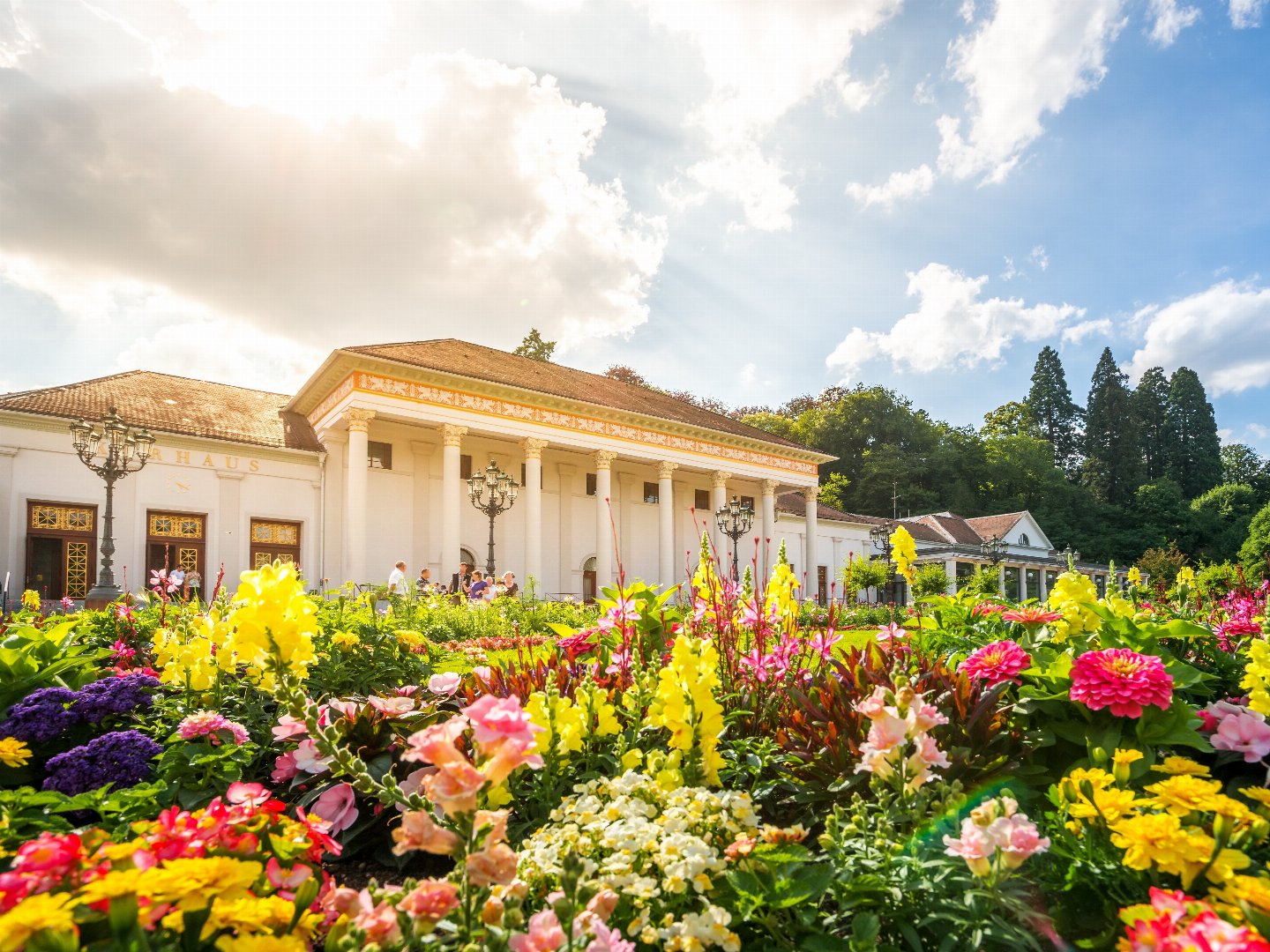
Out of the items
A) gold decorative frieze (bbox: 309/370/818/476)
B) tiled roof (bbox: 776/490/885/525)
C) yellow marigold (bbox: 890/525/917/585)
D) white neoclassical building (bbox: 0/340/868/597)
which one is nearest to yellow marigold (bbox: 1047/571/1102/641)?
yellow marigold (bbox: 890/525/917/585)

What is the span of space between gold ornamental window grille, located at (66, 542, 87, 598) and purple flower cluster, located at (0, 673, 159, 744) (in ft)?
68.5

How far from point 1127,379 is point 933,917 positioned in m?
80.2

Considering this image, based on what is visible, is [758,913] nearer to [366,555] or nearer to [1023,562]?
[366,555]

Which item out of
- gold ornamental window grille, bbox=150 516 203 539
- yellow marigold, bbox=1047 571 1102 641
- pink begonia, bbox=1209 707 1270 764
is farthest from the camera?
gold ornamental window grille, bbox=150 516 203 539

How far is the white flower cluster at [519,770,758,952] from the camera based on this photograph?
1.69 meters

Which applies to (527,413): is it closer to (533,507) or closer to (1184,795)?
(533,507)

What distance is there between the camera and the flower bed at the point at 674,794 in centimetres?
142

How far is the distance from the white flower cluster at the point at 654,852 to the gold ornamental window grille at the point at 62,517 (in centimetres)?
2321

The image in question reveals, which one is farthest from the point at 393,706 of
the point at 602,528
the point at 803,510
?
the point at 803,510

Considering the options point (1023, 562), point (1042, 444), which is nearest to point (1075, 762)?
point (1023, 562)

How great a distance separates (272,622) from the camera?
82.9 inches

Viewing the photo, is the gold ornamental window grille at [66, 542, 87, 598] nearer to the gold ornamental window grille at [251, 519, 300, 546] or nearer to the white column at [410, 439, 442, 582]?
the gold ornamental window grille at [251, 519, 300, 546]

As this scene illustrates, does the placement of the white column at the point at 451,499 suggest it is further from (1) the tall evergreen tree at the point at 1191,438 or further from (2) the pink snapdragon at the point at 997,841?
(1) the tall evergreen tree at the point at 1191,438

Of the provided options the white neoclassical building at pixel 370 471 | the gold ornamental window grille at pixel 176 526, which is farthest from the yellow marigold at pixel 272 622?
the gold ornamental window grille at pixel 176 526
